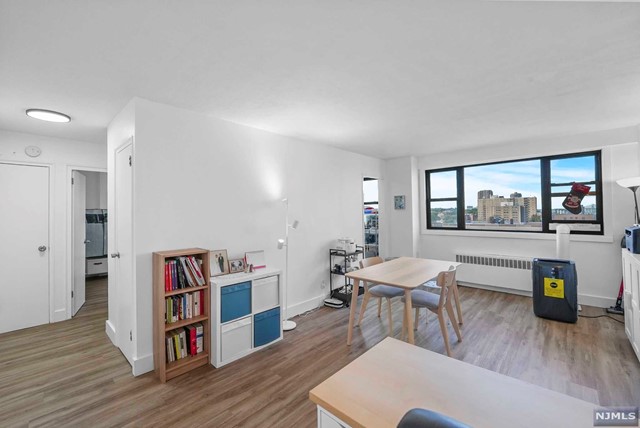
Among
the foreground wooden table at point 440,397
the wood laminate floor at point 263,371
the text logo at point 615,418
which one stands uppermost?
the text logo at point 615,418

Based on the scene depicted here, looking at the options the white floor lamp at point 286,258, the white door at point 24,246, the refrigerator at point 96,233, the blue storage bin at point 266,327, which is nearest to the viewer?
the blue storage bin at point 266,327

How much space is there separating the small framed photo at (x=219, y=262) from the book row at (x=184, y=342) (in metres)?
0.55

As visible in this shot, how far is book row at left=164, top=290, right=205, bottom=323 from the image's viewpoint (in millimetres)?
2549

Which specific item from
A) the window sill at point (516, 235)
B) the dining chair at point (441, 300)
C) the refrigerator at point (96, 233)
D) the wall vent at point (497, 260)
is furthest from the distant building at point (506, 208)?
the refrigerator at point (96, 233)

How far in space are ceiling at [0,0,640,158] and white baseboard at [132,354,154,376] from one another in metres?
2.47

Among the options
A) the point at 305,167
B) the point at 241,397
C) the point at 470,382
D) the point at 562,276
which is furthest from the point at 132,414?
the point at 562,276

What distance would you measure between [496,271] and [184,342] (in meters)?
4.90

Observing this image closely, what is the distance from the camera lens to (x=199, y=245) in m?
2.96

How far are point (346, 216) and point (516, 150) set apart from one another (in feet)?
10.1

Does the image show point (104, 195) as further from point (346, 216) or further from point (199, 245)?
point (346, 216)

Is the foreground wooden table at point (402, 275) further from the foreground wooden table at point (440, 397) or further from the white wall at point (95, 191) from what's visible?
Answer: the white wall at point (95, 191)

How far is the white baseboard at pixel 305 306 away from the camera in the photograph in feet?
12.7

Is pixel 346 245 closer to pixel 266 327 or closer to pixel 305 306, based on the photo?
pixel 305 306

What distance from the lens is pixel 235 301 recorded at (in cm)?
278
